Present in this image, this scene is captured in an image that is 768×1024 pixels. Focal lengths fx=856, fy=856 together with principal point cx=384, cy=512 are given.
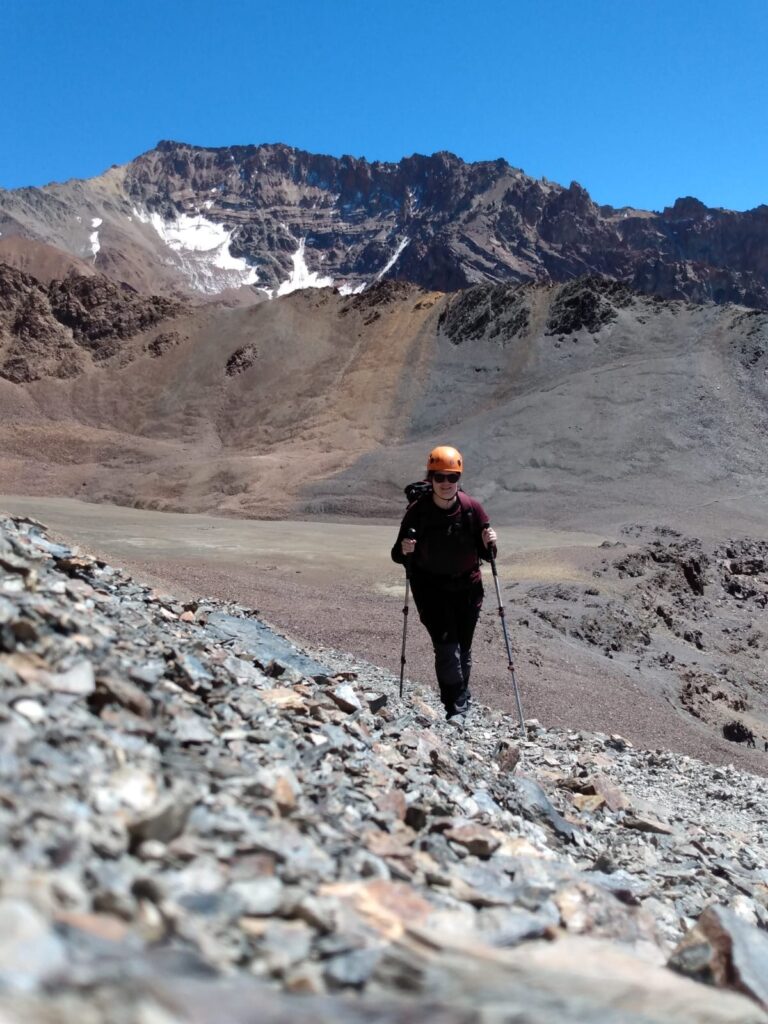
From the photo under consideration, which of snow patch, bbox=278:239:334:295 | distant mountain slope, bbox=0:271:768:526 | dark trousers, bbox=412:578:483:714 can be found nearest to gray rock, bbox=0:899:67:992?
dark trousers, bbox=412:578:483:714

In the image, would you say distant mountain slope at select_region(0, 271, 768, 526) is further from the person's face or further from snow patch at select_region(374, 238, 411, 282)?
snow patch at select_region(374, 238, 411, 282)

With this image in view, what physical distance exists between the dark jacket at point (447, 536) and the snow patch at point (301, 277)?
180886mm

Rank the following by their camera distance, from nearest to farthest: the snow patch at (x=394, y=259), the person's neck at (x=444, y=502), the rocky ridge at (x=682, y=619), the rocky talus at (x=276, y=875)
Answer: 1. the rocky talus at (x=276, y=875)
2. the person's neck at (x=444, y=502)
3. the rocky ridge at (x=682, y=619)
4. the snow patch at (x=394, y=259)

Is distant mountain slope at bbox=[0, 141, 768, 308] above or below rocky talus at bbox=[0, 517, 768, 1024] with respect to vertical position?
above

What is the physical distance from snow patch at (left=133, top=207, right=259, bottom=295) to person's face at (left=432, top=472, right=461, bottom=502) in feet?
566

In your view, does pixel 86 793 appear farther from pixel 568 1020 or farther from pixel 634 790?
pixel 634 790

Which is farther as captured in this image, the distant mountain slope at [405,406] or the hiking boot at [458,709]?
the distant mountain slope at [405,406]

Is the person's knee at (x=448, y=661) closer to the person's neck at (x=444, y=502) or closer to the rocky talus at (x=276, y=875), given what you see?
the person's neck at (x=444, y=502)

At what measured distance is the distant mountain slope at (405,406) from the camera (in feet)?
134

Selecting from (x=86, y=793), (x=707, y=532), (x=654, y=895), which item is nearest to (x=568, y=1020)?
(x=86, y=793)

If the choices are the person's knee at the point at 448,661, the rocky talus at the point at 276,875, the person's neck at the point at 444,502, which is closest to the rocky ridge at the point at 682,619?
the person's knee at the point at 448,661

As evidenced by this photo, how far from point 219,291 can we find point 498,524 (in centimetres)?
14957

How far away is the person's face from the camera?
6203mm

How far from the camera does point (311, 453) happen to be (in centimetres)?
4928
